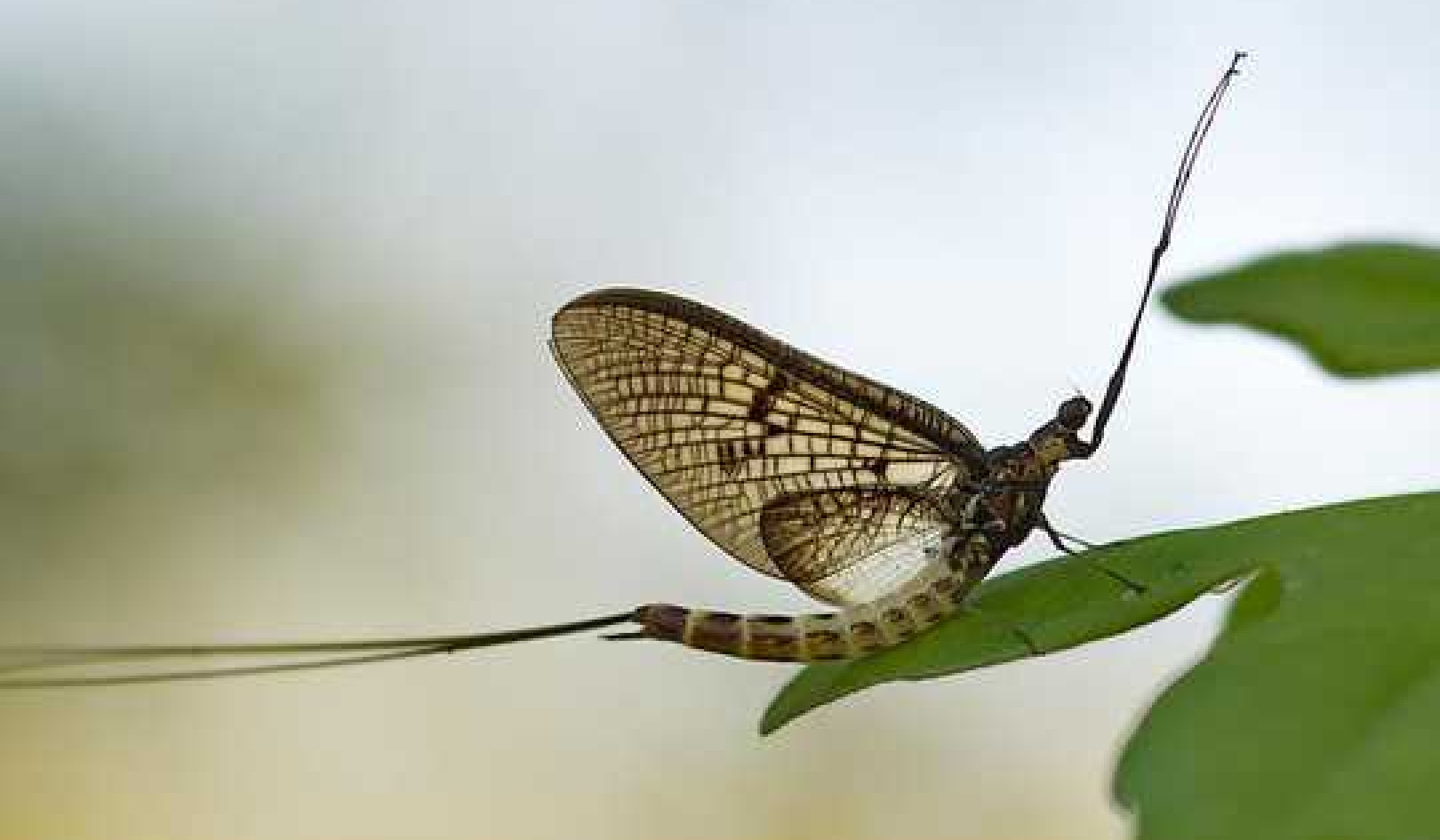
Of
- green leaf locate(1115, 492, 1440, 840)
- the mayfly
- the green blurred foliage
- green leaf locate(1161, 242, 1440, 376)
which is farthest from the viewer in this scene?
the green blurred foliage

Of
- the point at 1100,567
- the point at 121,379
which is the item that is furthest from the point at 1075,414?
the point at 121,379

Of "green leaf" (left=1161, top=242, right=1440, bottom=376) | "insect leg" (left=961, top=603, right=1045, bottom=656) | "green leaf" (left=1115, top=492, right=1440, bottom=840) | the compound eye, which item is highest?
the compound eye

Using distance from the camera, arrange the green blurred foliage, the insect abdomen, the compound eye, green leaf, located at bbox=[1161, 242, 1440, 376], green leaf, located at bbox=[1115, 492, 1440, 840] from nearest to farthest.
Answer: green leaf, located at bbox=[1115, 492, 1440, 840] → green leaf, located at bbox=[1161, 242, 1440, 376] → the insect abdomen → the compound eye → the green blurred foliage

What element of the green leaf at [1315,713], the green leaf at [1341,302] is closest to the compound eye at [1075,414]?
the green leaf at [1341,302]

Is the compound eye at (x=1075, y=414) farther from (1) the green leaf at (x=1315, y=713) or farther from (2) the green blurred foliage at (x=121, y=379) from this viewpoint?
(2) the green blurred foliage at (x=121, y=379)

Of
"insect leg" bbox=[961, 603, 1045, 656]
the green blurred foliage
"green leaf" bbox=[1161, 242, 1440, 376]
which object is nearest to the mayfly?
"insect leg" bbox=[961, 603, 1045, 656]

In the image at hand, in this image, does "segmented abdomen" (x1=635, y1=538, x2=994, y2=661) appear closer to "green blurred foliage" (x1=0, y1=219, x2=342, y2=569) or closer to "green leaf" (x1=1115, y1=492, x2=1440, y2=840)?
"green leaf" (x1=1115, y1=492, x2=1440, y2=840)

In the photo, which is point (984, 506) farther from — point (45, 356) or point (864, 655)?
point (45, 356)
